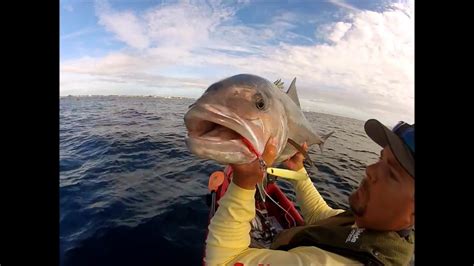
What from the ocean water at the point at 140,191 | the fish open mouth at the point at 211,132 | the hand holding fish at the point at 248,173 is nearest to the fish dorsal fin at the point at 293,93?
the ocean water at the point at 140,191

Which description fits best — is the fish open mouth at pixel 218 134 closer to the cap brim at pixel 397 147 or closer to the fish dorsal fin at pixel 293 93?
the cap brim at pixel 397 147

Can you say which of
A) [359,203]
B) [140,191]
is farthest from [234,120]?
[140,191]

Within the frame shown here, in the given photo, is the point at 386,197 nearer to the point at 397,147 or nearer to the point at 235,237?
the point at 397,147

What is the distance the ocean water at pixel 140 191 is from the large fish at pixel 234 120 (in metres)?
1.41

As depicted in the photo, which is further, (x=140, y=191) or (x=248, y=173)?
(x=140, y=191)

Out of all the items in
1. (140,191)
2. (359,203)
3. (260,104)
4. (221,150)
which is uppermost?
(260,104)

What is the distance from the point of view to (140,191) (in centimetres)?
604

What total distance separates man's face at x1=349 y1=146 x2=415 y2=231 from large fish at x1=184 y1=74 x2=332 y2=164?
2.36 feet

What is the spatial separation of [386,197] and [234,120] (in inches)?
40.2

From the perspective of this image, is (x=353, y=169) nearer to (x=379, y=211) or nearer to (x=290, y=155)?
(x=290, y=155)

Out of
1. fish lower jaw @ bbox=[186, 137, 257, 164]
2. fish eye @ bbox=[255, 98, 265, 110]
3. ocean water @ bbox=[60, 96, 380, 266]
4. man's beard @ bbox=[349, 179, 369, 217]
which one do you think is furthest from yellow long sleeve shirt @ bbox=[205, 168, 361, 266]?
ocean water @ bbox=[60, 96, 380, 266]
